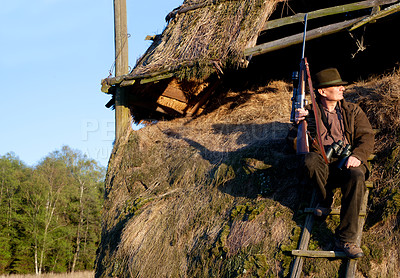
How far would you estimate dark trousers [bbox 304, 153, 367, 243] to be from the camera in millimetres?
4418

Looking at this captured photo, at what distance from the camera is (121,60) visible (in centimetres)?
911

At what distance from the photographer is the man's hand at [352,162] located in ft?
15.2

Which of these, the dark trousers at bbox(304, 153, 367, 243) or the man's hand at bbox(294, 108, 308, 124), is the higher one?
the man's hand at bbox(294, 108, 308, 124)

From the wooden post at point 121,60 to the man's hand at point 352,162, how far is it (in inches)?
202

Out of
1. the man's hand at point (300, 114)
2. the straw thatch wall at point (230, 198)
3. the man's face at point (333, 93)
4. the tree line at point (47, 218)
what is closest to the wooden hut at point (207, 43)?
the straw thatch wall at point (230, 198)

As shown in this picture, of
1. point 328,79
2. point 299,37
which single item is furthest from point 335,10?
point 328,79

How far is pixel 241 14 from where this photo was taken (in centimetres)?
784

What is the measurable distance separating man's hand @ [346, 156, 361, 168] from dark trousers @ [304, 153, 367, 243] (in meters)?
0.05

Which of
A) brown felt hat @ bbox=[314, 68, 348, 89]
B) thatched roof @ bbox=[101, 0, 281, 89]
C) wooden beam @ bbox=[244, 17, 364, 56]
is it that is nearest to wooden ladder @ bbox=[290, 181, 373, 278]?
brown felt hat @ bbox=[314, 68, 348, 89]

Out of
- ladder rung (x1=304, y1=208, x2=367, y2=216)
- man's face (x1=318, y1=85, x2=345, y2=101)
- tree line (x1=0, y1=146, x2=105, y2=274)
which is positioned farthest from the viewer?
tree line (x1=0, y1=146, x2=105, y2=274)

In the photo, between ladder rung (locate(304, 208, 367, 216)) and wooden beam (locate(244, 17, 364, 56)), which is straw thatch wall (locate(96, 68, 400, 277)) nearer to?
ladder rung (locate(304, 208, 367, 216))

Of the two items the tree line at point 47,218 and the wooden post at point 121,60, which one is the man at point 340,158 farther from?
the tree line at point 47,218

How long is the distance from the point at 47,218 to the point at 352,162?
33.2 metres

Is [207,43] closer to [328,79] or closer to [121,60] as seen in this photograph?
[121,60]
